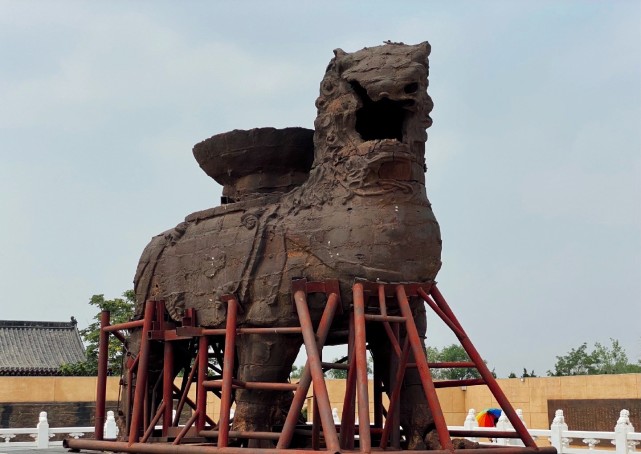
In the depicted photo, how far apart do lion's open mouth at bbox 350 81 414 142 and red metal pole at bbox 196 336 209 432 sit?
346 cm

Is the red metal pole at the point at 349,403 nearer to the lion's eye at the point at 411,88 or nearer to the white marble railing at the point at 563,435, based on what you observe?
the lion's eye at the point at 411,88

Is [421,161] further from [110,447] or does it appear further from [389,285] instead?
[110,447]

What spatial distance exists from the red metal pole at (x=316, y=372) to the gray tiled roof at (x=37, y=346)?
25776mm

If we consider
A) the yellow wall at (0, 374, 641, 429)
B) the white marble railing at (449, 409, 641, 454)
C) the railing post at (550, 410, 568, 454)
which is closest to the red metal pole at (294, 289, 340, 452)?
the white marble railing at (449, 409, 641, 454)

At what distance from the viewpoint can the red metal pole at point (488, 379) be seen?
36.7ft

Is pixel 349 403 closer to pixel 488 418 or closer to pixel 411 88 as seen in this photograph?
pixel 411 88

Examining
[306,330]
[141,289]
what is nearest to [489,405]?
[141,289]

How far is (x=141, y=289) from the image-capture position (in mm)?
13906

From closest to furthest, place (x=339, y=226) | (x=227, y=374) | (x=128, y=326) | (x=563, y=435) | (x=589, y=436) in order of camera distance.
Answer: (x=227, y=374)
(x=339, y=226)
(x=128, y=326)
(x=589, y=436)
(x=563, y=435)

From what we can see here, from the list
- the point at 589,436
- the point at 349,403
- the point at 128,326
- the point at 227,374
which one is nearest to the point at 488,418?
the point at 589,436

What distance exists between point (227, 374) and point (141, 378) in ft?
6.80

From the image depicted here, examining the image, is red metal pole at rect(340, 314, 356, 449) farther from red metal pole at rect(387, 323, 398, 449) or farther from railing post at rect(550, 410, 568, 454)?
railing post at rect(550, 410, 568, 454)

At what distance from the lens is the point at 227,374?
427 inches

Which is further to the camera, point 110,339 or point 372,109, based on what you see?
point 110,339
